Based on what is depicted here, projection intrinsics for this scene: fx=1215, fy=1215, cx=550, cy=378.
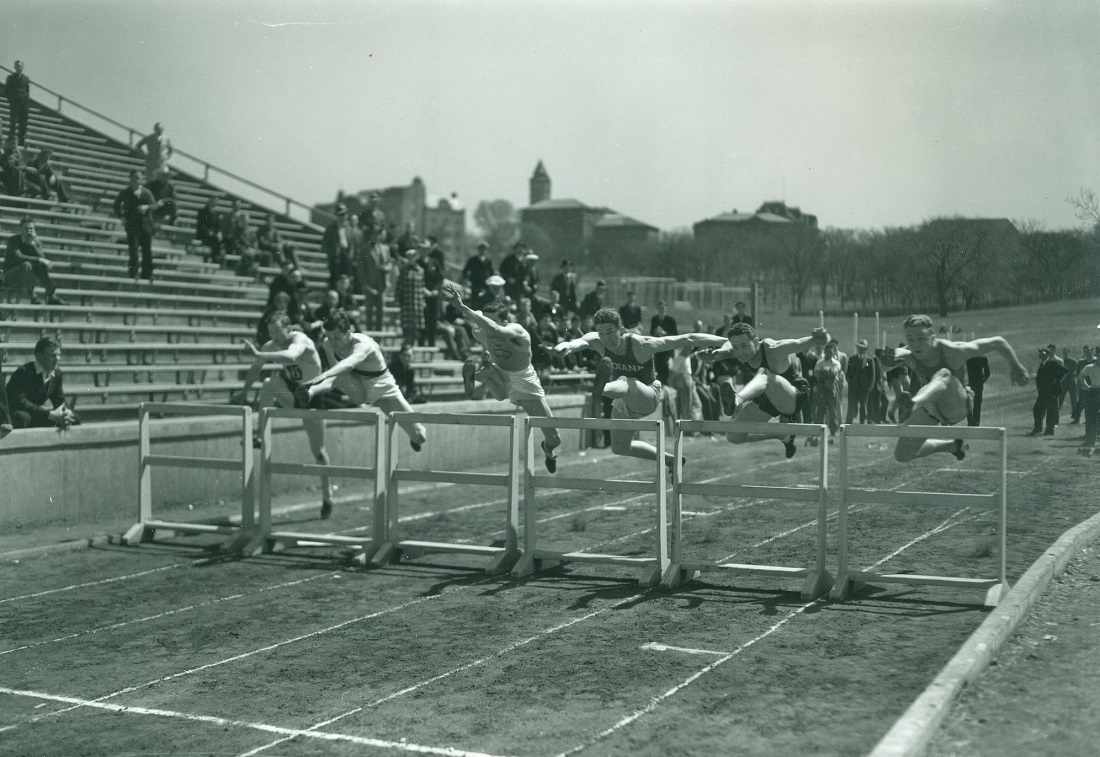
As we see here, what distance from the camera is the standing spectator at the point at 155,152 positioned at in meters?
23.3

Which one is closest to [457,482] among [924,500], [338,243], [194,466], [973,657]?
[194,466]

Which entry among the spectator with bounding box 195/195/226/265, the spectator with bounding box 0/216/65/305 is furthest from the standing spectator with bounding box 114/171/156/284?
the spectator with bounding box 195/195/226/265

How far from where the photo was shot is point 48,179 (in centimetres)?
2031

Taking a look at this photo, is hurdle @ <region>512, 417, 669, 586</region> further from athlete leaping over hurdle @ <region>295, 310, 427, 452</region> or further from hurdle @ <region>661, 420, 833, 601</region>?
athlete leaping over hurdle @ <region>295, 310, 427, 452</region>

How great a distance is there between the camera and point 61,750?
6.69m

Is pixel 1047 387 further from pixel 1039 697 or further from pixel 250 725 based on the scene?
pixel 250 725

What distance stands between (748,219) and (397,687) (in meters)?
8.31

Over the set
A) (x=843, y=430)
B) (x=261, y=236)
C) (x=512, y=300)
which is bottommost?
(x=843, y=430)

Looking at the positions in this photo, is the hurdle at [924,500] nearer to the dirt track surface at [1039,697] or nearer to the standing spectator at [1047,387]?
the dirt track surface at [1039,697]

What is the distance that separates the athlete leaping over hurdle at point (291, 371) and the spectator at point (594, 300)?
13.5ft

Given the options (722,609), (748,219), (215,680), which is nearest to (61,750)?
(215,680)

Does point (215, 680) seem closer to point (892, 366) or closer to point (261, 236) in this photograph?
point (892, 366)

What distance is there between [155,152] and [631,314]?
511 inches

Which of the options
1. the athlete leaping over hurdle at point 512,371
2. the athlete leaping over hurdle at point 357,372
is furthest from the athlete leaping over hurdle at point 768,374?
the athlete leaping over hurdle at point 357,372
